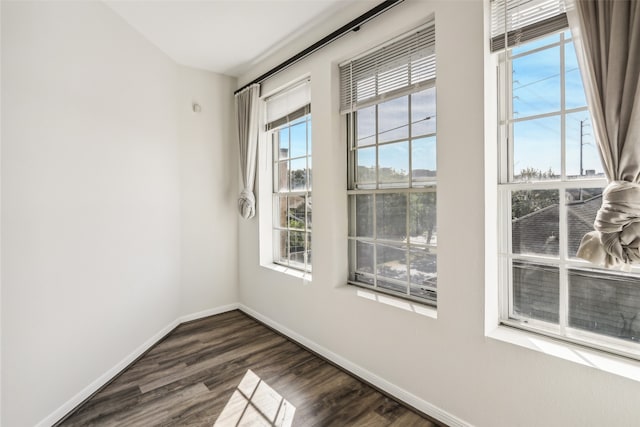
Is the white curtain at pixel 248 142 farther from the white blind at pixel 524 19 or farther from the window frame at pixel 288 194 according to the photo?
the white blind at pixel 524 19

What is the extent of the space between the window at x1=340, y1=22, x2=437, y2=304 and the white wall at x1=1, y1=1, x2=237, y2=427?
1.83 m

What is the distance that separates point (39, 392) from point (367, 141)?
263 centimetres

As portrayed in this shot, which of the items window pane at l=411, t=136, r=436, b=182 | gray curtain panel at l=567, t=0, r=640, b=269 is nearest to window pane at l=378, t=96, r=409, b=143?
window pane at l=411, t=136, r=436, b=182

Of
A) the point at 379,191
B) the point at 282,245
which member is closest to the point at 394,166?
the point at 379,191

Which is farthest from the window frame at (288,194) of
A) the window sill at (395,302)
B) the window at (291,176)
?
the window sill at (395,302)

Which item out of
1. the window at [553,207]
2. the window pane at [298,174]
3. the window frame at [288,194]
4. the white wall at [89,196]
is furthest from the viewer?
the window pane at [298,174]

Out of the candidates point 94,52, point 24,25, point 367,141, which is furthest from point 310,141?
point 24,25

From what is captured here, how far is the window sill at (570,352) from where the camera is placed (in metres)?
1.30

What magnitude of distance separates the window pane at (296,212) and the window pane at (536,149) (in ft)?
6.30

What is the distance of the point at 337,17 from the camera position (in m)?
2.43

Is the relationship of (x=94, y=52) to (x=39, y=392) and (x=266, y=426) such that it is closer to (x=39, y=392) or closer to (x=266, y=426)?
(x=39, y=392)

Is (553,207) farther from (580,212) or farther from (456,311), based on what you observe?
(456,311)

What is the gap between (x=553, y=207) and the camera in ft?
5.12

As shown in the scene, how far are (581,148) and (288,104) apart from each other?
93.4 inches
